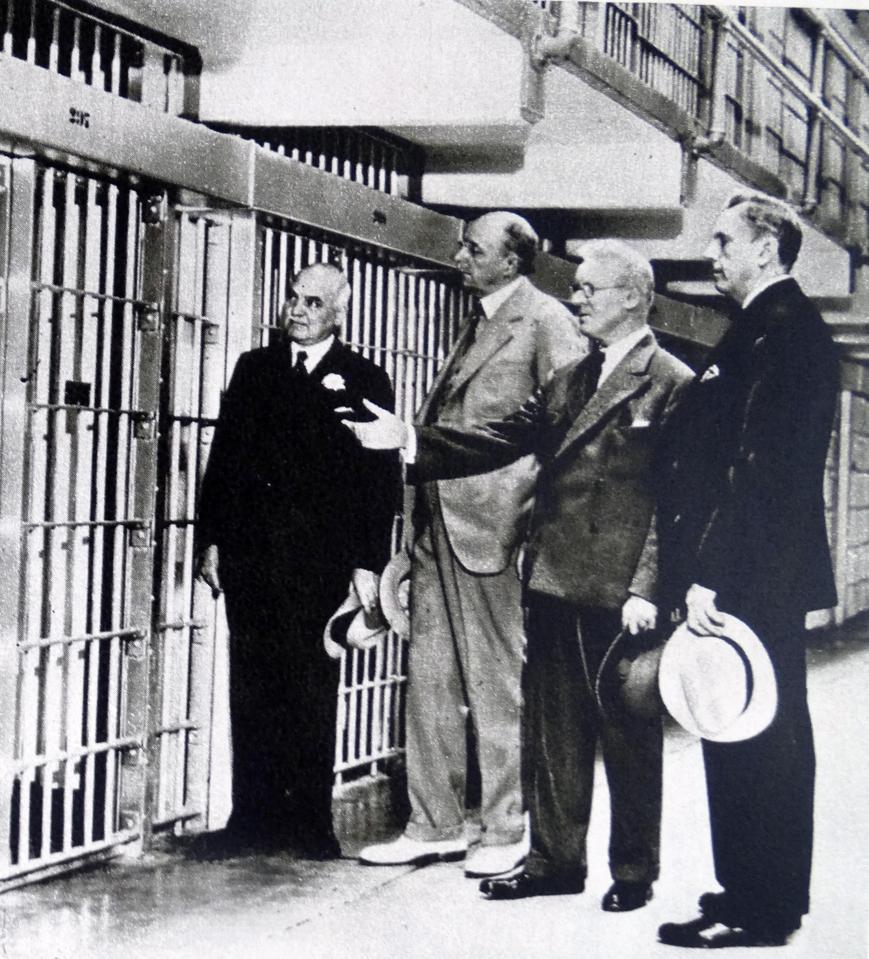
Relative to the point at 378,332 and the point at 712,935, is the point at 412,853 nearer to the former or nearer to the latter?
the point at 712,935

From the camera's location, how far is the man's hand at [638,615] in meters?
3.51

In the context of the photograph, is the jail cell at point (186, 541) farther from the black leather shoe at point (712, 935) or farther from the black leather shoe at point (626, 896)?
the black leather shoe at point (712, 935)

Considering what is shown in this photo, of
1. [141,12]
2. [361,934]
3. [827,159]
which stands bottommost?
[361,934]

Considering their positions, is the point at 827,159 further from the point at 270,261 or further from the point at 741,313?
the point at 270,261

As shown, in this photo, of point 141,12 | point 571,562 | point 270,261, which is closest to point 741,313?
point 571,562

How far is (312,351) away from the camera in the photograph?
3.93 metres

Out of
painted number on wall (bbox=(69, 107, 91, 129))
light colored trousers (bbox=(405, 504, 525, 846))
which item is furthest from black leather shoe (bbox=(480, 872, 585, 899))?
painted number on wall (bbox=(69, 107, 91, 129))

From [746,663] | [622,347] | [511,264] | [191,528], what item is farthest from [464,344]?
[746,663]

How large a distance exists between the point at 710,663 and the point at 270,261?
5.22 feet

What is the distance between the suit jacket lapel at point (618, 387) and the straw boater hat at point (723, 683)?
1.76ft

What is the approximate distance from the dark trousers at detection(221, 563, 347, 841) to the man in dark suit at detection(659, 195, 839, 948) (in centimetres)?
98

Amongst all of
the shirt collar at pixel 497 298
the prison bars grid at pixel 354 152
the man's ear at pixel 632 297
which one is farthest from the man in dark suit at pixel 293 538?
Answer: the man's ear at pixel 632 297

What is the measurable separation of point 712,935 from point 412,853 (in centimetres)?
80

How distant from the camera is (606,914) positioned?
351cm
